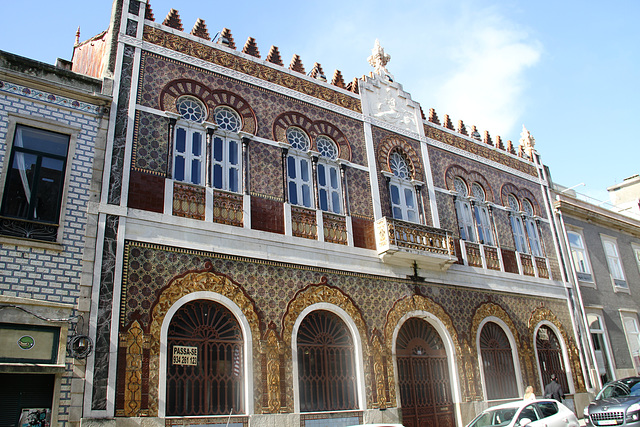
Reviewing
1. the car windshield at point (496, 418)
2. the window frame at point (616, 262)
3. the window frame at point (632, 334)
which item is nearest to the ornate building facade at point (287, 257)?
the car windshield at point (496, 418)

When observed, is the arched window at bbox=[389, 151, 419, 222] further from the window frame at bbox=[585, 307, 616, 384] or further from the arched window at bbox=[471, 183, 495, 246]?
the window frame at bbox=[585, 307, 616, 384]

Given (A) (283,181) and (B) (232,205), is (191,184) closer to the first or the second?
(B) (232,205)

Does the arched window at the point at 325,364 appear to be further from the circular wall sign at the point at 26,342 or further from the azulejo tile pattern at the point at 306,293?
the circular wall sign at the point at 26,342

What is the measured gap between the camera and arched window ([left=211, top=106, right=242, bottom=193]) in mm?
13044

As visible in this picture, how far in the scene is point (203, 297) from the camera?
1157 cm

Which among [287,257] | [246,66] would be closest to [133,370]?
[287,257]

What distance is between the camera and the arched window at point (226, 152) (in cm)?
1304

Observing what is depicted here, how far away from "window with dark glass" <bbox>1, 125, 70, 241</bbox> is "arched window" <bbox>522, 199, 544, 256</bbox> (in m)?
15.7

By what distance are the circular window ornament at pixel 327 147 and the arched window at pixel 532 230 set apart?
28.7 feet

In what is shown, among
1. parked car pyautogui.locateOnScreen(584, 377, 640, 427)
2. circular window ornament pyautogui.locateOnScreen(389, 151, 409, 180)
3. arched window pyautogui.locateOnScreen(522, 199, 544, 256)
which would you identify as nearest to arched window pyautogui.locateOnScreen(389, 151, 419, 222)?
circular window ornament pyautogui.locateOnScreen(389, 151, 409, 180)

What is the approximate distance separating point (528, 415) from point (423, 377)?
4.03 meters

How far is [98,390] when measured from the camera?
32.1 feet

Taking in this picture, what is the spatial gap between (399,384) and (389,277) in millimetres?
2763

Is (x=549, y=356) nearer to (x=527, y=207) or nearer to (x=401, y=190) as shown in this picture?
(x=527, y=207)
